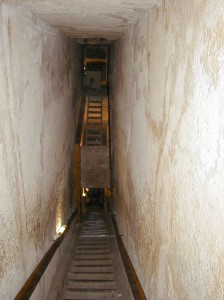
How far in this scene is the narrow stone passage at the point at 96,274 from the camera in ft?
14.7

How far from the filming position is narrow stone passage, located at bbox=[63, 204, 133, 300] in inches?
176

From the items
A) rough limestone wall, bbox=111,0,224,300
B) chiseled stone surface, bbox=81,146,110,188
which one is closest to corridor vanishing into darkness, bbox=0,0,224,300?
rough limestone wall, bbox=111,0,224,300

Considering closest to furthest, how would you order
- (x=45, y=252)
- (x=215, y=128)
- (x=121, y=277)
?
1. (x=215, y=128)
2. (x=45, y=252)
3. (x=121, y=277)

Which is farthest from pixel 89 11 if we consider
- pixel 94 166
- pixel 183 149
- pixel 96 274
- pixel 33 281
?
pixel 94 166

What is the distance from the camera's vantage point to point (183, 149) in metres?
1.80

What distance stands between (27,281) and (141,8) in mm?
2519

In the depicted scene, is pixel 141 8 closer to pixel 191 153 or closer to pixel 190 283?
pixel 191 153

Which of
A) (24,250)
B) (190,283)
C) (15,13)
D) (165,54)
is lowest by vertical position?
(24,250)

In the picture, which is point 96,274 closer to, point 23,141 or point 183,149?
point 23,141

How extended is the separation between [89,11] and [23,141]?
1258mm

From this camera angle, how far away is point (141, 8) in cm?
264

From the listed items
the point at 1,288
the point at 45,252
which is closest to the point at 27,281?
the point at 1,288

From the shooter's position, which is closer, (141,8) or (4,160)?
(4,160)

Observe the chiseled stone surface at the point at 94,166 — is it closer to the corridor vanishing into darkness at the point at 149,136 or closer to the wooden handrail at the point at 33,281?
the corridor vanishing into darkness at the point at 149,136
